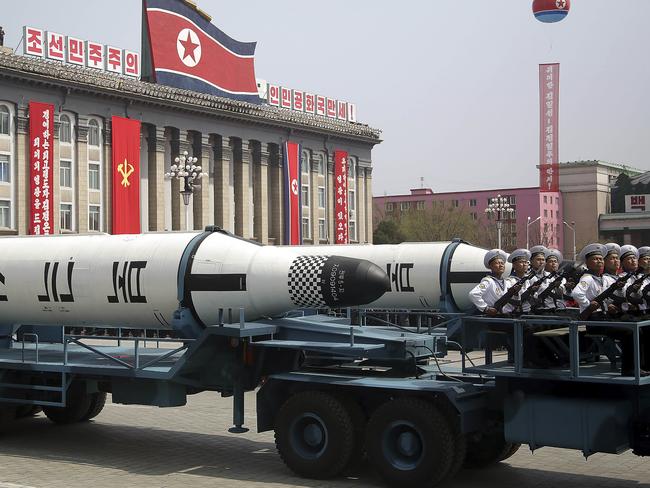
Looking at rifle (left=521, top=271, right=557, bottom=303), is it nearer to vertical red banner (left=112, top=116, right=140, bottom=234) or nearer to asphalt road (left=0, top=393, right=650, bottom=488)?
asphalt road (left=0, top=393, right=650, bottom=488)

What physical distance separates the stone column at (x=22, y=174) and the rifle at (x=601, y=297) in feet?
172

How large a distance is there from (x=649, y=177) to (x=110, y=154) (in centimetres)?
8742

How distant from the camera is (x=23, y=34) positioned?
192ft

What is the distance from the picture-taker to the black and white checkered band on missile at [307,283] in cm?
1362

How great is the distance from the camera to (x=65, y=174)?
6397 centimetres

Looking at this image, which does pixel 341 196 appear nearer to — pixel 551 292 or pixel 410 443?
pixel 551 292

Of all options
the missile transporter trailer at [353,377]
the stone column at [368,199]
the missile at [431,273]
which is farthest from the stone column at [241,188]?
the missile transporter trailer at [353,377]

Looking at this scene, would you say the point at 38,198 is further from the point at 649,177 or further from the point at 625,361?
the point at 649,177

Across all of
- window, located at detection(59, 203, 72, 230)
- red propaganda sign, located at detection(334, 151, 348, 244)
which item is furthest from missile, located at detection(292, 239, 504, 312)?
red propaganda sign, located at detection(334, 151, 348, 244)

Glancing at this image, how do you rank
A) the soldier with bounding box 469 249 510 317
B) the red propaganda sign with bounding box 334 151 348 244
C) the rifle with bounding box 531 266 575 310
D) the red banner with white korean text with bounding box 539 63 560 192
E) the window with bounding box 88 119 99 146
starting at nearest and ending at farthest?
→ the rifle with bounding box 531 266 575 310 → the soldier with bounding box 469 249 510 317 → the window with bounding box 88 119 99 146 → the red banner with white korean text with bounding box 539 63 560 192 → the red propaganda sign with bounding box 334 151 348 244

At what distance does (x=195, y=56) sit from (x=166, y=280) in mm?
55001

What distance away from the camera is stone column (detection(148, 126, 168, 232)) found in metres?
70.1

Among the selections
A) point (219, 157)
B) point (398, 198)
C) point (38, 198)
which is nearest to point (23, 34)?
point (38, 198)

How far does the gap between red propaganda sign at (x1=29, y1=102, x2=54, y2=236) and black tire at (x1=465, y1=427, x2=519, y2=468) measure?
49.3 m
